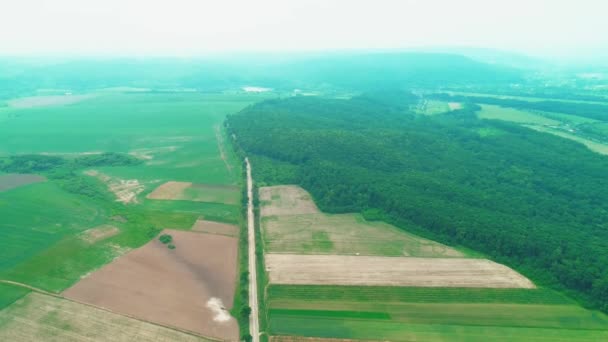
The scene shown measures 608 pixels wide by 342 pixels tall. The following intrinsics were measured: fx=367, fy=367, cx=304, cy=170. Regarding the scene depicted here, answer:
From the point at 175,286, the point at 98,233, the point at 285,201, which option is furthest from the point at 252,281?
the point at 98,233

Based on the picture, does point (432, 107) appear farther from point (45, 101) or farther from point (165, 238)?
point (45, 101)

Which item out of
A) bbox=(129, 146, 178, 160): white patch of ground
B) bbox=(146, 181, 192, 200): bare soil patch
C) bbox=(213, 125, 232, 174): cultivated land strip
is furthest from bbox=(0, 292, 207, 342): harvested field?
bbox=(129, 146, 178, 160): white patch of ground

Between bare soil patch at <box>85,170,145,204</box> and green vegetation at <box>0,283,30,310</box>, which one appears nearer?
green vegetation at <box>0,283,30,310</box>

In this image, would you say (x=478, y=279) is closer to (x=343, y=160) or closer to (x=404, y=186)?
(x=404, y=186)

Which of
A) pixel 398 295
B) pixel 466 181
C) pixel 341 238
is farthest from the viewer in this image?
pixel 466 181

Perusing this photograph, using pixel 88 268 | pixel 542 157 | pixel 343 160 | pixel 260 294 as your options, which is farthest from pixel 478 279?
pixel 542 157

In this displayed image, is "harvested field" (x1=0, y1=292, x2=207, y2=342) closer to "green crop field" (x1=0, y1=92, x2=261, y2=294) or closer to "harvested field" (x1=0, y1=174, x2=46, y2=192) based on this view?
"green crop field" (x1=0, y1=92, x2=261, y2=294)

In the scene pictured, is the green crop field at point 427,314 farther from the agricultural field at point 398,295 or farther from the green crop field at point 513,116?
the green crop field at point 513,116
